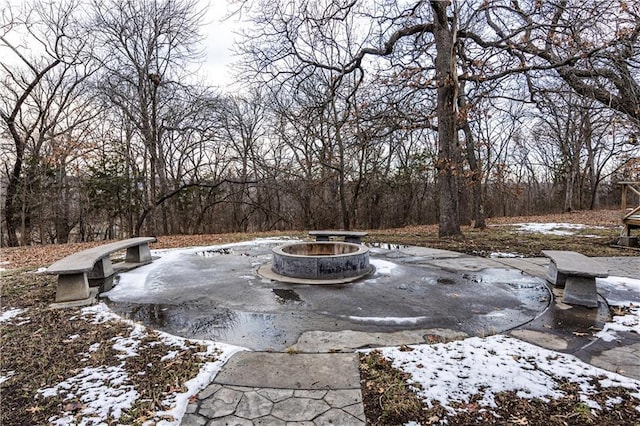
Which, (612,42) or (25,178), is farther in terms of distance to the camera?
(25,178)

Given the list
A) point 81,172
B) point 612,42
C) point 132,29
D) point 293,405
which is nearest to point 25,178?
point 81,172

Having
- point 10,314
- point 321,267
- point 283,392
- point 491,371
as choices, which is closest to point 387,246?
point 321,267

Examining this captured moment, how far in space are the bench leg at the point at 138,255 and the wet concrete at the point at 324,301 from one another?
450 millimetres

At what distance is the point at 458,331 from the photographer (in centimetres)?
321

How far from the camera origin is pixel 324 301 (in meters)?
4.16

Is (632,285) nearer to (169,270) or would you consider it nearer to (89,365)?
(89,365)

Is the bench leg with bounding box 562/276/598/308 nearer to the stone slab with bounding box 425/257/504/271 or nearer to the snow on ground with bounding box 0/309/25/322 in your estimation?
the stone slab with bounding box 425/257/504/271

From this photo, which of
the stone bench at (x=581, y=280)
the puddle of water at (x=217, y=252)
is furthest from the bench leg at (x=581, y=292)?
the puddle of water at (x=217, y=252)

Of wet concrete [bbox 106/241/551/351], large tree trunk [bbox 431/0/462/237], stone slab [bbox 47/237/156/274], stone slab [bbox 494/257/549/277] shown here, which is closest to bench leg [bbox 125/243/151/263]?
wet concrete [bbox 106/241/551/351]

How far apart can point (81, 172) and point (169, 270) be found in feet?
34.7

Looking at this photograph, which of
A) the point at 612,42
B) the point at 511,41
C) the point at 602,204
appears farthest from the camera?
the point at 602,204

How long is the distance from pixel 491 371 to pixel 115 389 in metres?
2.67

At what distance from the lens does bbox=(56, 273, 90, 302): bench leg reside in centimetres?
416

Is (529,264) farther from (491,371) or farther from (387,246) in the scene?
(491,371)
